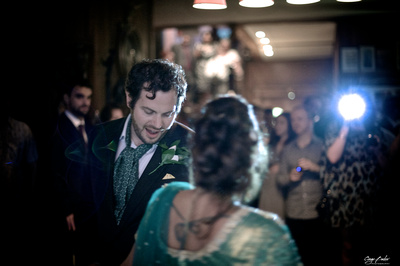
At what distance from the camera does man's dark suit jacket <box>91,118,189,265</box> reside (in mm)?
2166

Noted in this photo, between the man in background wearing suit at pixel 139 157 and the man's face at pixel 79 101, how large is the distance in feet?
4.85

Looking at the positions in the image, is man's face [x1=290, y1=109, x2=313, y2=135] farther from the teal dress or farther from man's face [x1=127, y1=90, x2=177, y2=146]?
the teal dress

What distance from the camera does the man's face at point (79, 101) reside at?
3771 mm

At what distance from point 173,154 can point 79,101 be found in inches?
72.8

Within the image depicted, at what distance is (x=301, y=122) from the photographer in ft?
13.8

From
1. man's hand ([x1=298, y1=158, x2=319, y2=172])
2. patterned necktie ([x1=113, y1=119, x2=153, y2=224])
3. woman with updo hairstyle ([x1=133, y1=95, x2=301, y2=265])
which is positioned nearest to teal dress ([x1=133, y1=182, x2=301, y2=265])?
woman with updo hairstyle ([x1=133, y1=95, x2=301, y2=265])

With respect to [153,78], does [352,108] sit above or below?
below

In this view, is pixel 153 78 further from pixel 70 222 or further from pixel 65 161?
pixel 70 222

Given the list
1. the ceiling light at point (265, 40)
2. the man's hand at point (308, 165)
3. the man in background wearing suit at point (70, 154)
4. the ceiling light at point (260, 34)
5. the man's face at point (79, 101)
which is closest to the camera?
the man in background wearing suit at point (70, 154)

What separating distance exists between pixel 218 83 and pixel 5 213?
5.91 metres

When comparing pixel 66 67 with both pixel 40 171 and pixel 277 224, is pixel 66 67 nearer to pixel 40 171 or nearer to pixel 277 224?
pixel 40 171
